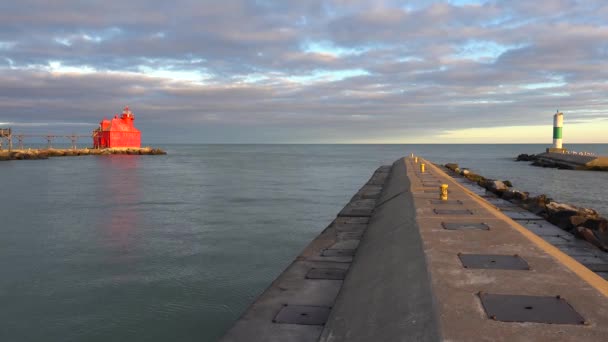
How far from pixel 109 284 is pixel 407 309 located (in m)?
9.11

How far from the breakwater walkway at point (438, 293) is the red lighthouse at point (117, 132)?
314 feet

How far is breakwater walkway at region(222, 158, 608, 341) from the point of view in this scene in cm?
446

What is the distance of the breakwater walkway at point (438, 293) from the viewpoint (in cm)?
446

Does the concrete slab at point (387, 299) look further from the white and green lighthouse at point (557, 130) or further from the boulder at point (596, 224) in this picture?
the white and green lighthouse at point (557, 130)

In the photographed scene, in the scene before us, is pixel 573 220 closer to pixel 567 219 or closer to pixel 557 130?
pixel 567 219

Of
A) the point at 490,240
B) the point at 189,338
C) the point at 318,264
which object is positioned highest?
the point at 490,240

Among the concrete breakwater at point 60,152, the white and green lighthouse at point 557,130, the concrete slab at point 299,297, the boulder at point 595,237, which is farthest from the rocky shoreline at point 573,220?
the concrete breakwater at point 60,152

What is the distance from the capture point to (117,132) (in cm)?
9669

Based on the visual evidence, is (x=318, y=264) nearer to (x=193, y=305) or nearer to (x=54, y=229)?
(x=193, y=305)

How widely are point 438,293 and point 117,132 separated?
101 m

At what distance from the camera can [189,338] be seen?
860cm

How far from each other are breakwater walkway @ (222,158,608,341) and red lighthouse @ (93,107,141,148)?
9577 centimetres

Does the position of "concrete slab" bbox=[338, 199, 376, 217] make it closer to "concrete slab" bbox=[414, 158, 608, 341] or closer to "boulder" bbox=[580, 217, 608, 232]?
"boulder" bbox=[580, 217, 608, 232]

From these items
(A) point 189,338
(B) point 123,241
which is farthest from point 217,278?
(B) point 123,241
